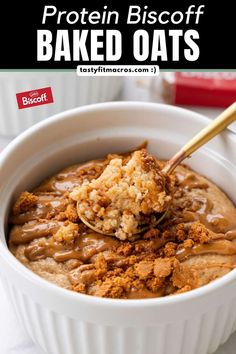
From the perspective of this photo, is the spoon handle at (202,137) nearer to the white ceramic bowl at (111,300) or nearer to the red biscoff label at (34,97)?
the white ceramic bowl at (111,300)

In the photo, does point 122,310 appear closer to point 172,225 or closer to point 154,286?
point 154,286

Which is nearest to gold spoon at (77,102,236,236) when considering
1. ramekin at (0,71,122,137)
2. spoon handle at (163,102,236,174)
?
spoon handle at (163,102,236,174)

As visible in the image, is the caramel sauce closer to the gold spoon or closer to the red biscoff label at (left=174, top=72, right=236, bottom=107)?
the gold spoon

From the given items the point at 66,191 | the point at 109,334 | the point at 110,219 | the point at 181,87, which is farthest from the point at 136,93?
the point at 109,334

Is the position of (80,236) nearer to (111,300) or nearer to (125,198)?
(125,198)

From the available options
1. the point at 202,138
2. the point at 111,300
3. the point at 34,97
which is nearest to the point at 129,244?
the point at 111,300

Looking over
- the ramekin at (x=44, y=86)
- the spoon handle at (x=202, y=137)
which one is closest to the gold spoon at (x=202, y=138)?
the spoon handle at (x=202, y=137)
